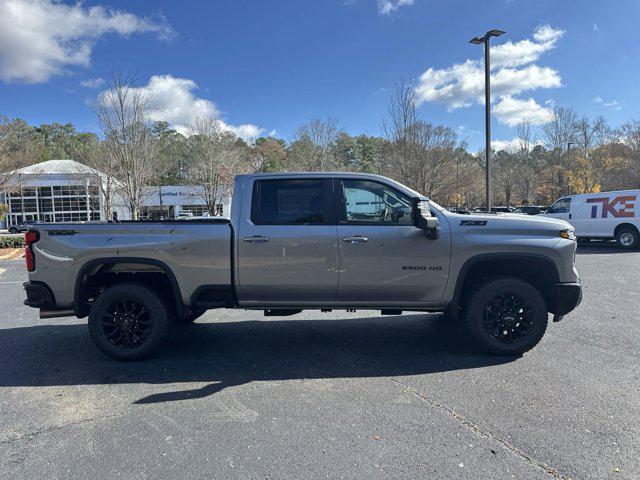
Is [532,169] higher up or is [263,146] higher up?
[263,146]

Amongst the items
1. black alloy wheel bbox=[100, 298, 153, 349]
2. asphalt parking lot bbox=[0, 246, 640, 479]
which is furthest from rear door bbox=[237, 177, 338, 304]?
black alloy wheel bbox=[100, 298, 153, 349]

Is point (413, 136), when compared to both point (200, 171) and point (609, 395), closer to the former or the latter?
point (609, 395)

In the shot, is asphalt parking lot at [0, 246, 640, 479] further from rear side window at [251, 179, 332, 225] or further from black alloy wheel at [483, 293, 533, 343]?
rear side window at [251, 179, 332, 225]

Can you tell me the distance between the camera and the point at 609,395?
12.3 ft

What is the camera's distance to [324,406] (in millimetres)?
3635

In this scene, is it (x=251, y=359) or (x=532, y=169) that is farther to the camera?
(x=532, y=169)

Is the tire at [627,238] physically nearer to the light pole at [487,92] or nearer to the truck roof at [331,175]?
the light pole at [487,92]

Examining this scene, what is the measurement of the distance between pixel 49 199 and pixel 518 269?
196ft

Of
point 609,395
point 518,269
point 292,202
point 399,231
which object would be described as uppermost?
point 292,202

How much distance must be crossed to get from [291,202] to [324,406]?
2.19 meters

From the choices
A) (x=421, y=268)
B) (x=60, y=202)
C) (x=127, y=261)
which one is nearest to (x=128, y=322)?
(x=127, y=261)

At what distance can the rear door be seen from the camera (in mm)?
4578

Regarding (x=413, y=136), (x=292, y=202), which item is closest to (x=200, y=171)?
(x=413, y=136)

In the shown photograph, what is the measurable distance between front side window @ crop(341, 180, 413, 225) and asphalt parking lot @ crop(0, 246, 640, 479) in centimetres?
157
